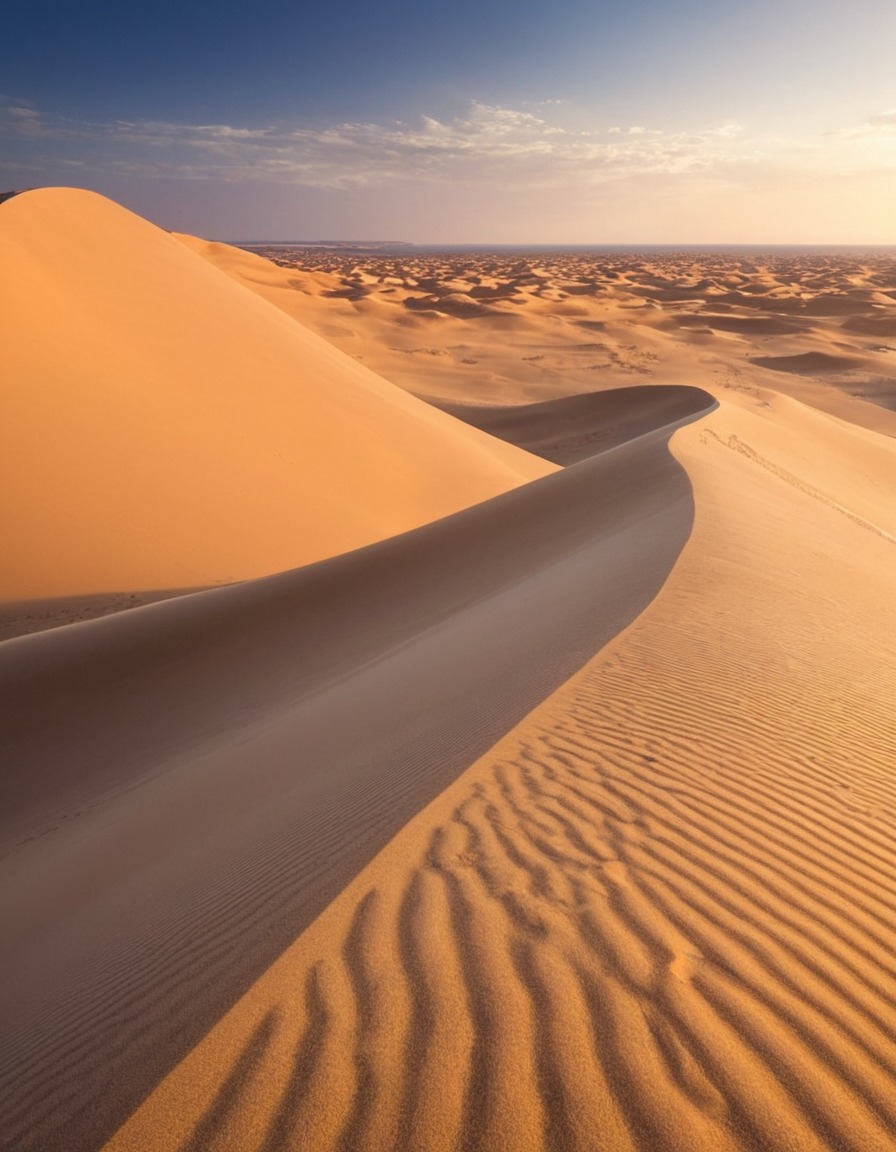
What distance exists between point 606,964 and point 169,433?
475 inches

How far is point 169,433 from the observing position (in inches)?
502

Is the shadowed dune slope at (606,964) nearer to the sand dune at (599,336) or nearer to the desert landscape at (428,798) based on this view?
the desert landscape at (428,798)

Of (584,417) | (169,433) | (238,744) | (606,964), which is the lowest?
(584,417)

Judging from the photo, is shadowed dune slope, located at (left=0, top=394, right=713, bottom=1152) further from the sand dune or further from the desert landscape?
the sand dune

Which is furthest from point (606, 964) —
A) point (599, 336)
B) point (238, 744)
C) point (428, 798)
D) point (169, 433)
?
point (599, 336)

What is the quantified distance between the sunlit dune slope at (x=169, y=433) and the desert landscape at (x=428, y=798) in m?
0.08

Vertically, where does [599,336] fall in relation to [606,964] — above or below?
below

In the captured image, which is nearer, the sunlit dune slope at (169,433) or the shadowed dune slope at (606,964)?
the shadowed dune slope at (606,964)

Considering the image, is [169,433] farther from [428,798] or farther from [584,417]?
[584,417]

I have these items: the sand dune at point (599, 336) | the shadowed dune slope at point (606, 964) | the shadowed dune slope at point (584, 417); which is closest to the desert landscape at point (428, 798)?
the shadowed dune slope at point (606, 964)

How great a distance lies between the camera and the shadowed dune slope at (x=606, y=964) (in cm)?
175

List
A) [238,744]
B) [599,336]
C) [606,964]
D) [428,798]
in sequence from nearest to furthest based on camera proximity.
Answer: [606,964] < [428,798] < [238,744] < [599,336]

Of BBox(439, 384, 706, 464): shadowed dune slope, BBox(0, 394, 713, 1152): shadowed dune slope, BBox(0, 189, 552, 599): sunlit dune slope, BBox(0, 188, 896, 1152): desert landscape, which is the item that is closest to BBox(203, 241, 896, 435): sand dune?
BBox(439, 384, 706, 464): shadowed dune slope

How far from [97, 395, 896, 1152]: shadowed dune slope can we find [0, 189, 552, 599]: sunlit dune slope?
26.6ft
